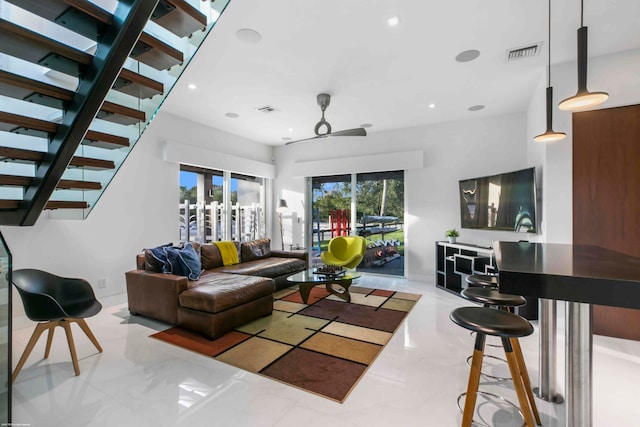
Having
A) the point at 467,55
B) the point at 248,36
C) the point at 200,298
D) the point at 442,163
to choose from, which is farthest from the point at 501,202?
the point at 200,298

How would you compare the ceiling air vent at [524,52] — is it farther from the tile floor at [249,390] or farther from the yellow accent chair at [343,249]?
the yellow accent chair at [343,249]

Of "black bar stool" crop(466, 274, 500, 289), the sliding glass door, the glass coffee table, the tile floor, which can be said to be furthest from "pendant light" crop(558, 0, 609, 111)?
the sliding glass door

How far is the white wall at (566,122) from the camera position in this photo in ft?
9.73

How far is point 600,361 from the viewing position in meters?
2.53

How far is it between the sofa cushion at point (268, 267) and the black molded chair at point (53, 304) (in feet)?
5.98

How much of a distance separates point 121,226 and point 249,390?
11.5ft

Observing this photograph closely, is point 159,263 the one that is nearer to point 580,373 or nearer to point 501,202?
point 580,373

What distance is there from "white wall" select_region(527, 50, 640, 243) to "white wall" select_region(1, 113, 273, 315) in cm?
517

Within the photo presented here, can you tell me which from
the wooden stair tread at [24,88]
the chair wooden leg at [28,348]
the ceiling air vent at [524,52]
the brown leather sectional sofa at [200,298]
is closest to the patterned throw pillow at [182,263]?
the brown leather sectional sofa at [200,298]

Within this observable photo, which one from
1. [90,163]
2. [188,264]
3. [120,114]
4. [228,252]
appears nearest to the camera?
[120,114]

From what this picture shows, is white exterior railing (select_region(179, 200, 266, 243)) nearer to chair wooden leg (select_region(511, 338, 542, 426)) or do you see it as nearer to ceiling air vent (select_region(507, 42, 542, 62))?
chair wooden leg (select_region(511, 338, 542, 426))

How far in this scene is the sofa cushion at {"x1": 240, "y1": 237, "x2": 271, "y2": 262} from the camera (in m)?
5.15

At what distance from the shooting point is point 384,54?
3.03m

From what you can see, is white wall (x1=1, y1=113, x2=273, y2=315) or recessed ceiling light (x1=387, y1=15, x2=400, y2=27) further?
white wall (x1=1, y1=113, x2=273, y2=315)
